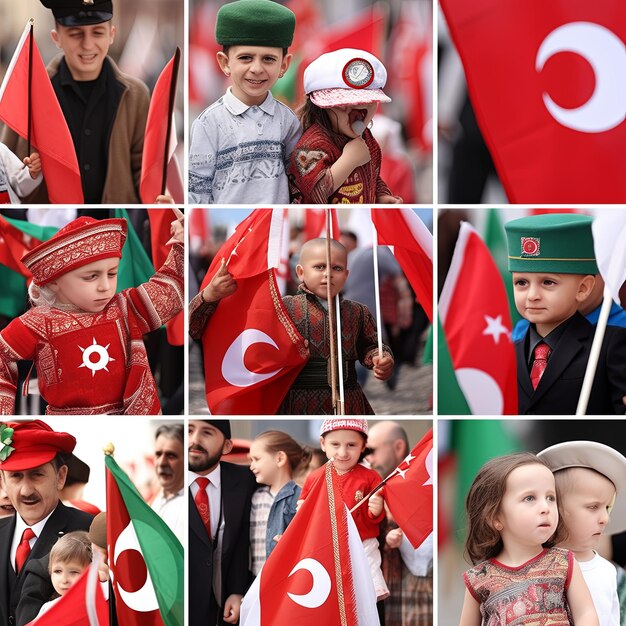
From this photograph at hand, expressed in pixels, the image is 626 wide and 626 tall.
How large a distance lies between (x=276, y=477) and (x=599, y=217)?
1.23 meters

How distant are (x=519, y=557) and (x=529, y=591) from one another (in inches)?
4.0

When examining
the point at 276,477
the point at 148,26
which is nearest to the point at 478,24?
the point at 148,26

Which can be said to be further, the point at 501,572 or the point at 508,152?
the point at 508,152

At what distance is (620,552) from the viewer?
3482 millimetres

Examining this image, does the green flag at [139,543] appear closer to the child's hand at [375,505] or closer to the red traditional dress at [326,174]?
the child's hand at [375,505]

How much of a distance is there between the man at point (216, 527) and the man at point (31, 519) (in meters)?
0.35

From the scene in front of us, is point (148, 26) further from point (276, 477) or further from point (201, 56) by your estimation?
point (276, 477)

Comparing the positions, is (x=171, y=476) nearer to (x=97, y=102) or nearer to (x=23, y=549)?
(x=23, y=549)

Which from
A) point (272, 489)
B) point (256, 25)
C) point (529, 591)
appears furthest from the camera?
point (272, 489)

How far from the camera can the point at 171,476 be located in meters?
3.57

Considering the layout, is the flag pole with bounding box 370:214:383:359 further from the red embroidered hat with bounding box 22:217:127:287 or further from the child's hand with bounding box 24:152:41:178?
the child's hand with bounding box 24:152:41:178

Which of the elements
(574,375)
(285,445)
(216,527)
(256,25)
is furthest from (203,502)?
(256,25)

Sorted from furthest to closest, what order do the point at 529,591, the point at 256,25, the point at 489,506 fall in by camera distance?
the point at 256,25
the point at 489,506
the point at 529,591

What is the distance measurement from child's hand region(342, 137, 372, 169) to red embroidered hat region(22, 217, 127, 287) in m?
0.70
